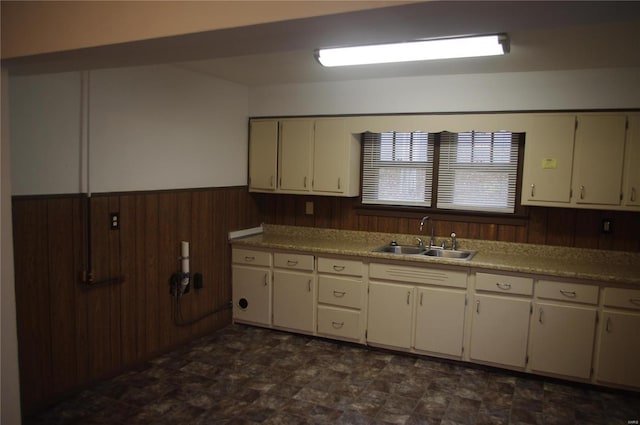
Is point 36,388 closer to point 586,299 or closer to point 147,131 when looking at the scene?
point 147,131

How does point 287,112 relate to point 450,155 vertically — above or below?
above

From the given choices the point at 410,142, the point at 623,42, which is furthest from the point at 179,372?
the point at 623,42

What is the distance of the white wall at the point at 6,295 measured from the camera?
2.11m

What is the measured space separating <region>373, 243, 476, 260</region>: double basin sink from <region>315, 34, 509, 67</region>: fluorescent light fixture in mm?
1675

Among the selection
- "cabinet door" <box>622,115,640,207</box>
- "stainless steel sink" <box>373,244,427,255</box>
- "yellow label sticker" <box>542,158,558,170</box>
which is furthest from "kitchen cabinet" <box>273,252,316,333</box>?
"cabinet door" <box>622,115,640,207</box>

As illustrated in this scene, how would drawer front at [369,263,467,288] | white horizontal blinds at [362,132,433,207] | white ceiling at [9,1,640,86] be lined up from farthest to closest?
white horizontal blinds at [362,132,433,207] < drawer front at [369,263,467,288] < white ceiling at [9,1,640,86]

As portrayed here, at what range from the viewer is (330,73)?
4.05 metres

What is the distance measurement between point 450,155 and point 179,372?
2.97m

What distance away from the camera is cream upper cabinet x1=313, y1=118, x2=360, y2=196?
4383mm

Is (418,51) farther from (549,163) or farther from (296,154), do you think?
(296,154)

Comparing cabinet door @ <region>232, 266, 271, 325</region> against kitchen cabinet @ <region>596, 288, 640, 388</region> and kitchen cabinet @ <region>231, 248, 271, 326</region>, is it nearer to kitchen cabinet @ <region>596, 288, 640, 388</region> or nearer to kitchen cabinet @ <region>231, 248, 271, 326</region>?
kitchen cabinet @ <region>231, 248, 271, 326</region>

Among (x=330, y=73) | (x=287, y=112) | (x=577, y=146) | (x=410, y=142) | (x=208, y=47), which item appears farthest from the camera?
(x=287, y=112)

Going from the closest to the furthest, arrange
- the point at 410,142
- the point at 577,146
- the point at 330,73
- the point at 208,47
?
the point at 208,47
the point at 577,146
the point at 330,73
the point at 410,142

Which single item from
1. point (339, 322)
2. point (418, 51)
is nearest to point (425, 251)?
point (339, 322)
